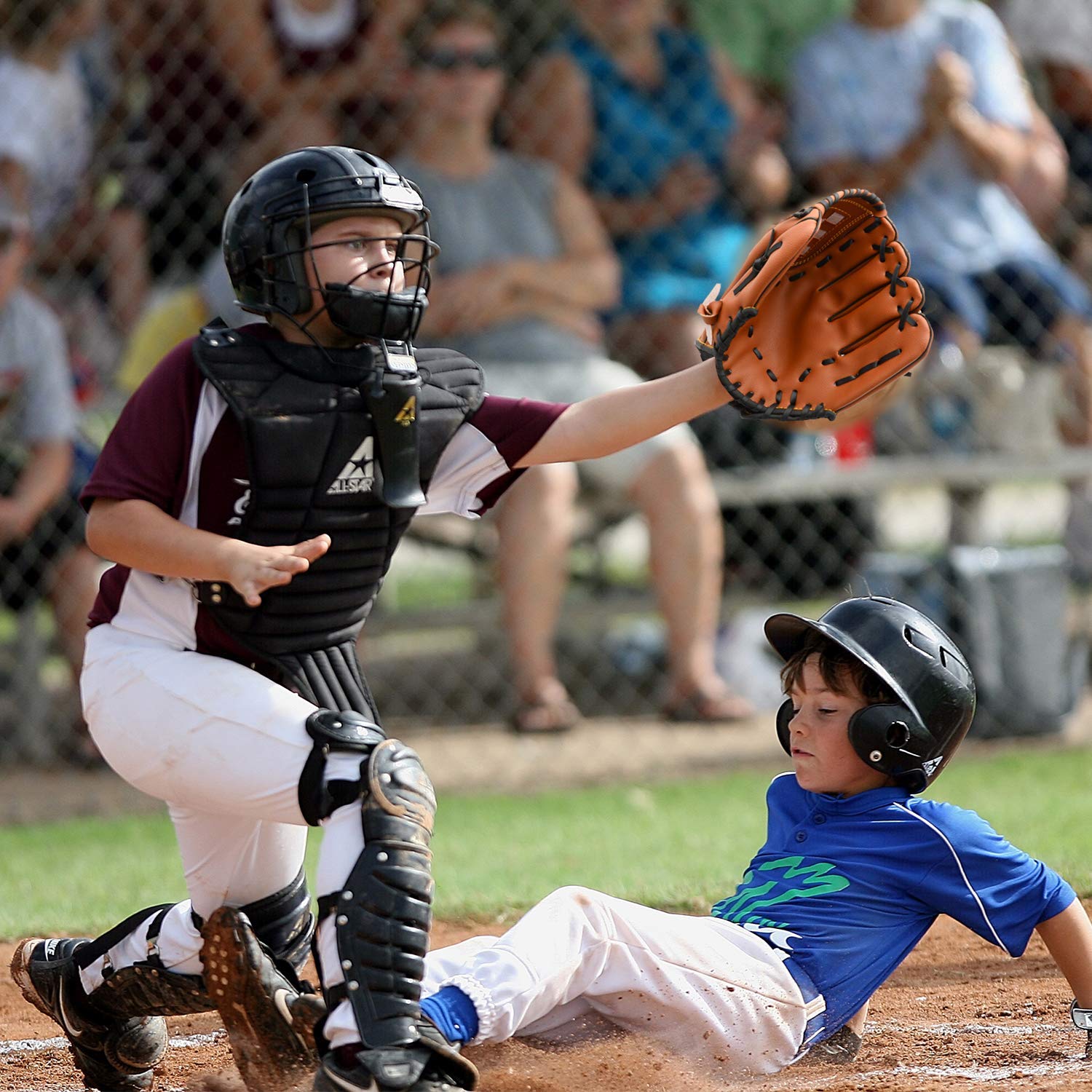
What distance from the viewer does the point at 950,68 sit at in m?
6.01

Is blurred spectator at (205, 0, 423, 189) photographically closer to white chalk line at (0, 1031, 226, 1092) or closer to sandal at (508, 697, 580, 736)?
sandal at (508, 697, 580, 736)

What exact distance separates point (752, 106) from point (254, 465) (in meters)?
4.37

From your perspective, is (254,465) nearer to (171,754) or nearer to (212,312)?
(171,754)

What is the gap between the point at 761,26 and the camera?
6324 millimetres

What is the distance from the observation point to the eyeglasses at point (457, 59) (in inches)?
227

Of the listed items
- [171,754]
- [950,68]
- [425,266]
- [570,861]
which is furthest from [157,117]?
[171,754]

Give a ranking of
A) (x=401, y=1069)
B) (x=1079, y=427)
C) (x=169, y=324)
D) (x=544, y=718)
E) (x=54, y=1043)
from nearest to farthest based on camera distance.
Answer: (x=401, y=1069), (x=54, y=1043), (x=544, y=718), (x=169, y=324), (x=1079, y=427)

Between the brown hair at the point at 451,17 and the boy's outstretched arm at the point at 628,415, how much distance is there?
3453 mm

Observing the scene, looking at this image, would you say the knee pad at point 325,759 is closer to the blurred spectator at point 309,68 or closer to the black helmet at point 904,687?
the black helmet at point 904,687

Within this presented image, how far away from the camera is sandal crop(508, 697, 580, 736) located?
5.59m

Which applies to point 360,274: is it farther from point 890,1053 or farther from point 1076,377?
point 1076,377

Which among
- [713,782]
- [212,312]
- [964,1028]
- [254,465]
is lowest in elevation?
[713,782]

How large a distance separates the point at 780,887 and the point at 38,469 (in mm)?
3604

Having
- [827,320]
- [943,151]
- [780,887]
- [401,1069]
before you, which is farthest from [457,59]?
[401,1069]
